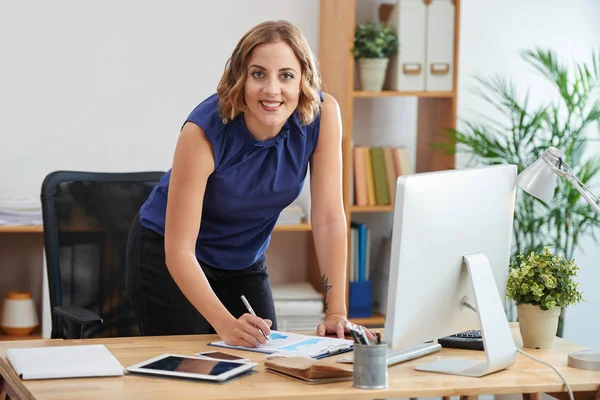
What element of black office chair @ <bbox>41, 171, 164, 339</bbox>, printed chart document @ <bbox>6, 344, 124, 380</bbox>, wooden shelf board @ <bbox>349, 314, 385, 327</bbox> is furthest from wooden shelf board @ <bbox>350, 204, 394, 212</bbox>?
printed chart document @ <bbox>6, 344, 124, 380</bbox>

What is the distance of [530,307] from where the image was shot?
2047 mm

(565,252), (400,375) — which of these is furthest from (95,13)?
(400,375)

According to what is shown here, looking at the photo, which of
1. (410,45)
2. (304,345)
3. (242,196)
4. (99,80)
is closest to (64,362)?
(304,345)

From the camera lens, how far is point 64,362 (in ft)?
5.83

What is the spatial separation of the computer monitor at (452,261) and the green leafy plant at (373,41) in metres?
1.85

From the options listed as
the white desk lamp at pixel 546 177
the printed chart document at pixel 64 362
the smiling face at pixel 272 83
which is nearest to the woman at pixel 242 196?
the smiling face at pixel 272 83

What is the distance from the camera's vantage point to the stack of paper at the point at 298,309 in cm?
368

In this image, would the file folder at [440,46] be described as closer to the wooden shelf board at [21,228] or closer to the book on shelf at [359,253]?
the book on shelf at [359,253]

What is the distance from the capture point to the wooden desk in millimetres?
1609

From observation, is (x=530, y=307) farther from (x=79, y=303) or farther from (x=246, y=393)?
(x=79, y=303)

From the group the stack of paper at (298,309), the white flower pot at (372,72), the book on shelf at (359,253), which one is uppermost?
the white flower pot at (372,72)

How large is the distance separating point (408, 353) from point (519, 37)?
2.58 m

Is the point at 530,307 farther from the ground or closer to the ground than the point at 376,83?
closer to the ground

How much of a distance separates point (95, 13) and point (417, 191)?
7.87 feet
